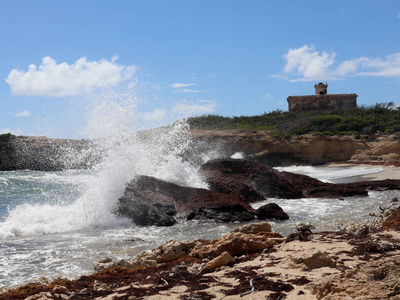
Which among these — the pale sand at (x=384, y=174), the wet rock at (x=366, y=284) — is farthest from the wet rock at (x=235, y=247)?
the pale sand at (x=384, y=174)

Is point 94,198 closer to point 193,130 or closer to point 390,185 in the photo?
point 390,185

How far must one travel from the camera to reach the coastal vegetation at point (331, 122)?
1300 inches

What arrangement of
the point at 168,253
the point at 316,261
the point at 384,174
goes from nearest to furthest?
the point at 316,261
the point at 168,253
the point at 384,174

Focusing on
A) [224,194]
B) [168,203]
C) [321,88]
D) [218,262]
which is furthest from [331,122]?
[218,262]

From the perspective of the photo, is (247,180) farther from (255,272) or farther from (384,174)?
(384,174)

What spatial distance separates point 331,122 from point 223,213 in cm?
2846

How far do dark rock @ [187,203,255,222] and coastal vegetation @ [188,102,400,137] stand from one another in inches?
982

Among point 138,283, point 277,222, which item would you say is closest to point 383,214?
point 277,222

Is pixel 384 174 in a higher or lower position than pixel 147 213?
higher

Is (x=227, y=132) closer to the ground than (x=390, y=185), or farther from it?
farther from it

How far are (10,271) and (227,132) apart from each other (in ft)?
112

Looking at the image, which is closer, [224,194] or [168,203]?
[168,203]

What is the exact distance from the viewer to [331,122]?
117ft

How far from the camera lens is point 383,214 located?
27.7ft
